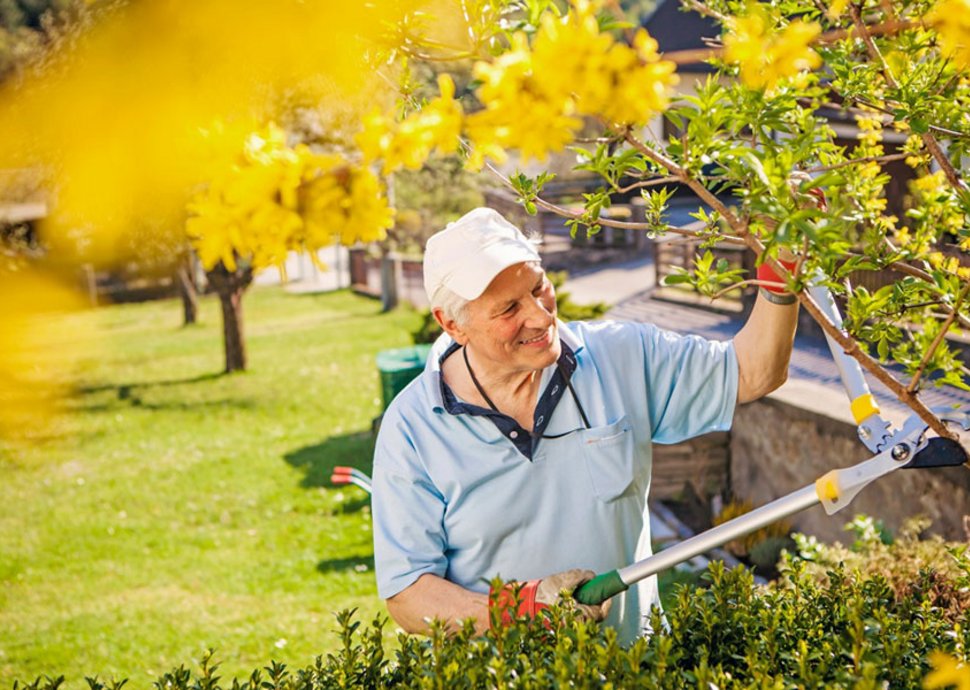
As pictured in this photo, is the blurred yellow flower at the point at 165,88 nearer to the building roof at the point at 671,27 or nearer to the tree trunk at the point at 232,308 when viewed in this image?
Result: the tree trunk at the point at 232,308

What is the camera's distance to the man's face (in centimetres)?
240

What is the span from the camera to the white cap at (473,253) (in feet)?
7.73

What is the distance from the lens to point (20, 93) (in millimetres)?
1469

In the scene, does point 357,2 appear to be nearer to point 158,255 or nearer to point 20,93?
point 20,93

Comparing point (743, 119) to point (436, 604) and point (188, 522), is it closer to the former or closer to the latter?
point (436, 604)

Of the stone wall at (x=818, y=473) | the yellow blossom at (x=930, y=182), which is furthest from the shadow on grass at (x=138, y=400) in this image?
the yellow blossom at (x=930, y=182)

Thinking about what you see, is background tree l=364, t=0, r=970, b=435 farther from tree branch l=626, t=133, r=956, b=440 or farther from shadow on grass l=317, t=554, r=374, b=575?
shadow on grass l=317, t=554, r=374, b=575

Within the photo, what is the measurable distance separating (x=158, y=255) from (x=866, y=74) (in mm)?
12211

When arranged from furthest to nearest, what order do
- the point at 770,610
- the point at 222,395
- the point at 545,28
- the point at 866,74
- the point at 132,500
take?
1. the point at 222,395
2. the point at 132,500
3. the point at 866,74
4. the point at 770,610
5. the point at 545,28

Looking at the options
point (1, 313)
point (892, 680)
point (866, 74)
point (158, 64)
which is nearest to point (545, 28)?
point (158, 64)

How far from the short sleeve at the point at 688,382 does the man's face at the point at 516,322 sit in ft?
1.14

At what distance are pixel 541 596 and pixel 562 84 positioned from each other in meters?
1.36

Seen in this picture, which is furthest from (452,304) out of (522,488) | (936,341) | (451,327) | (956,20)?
(956,20)

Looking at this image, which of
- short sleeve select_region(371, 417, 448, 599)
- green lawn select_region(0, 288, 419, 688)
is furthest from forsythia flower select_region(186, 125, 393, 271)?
green lawn select_region(0, 288, 419, 688)
